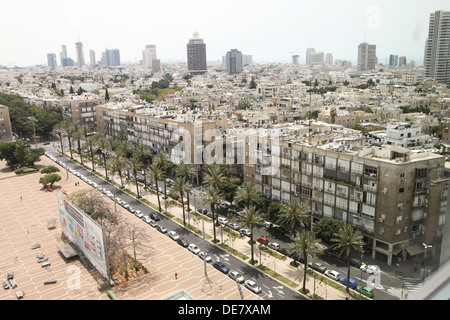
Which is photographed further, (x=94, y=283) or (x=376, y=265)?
(x=376, y=265)

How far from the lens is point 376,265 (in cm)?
1081

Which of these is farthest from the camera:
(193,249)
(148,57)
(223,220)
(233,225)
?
(148,57)

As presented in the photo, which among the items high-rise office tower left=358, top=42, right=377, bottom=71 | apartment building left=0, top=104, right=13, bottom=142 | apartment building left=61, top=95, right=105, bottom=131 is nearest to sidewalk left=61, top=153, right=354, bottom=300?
high-rise office tower left=358, top=42, right=377, bottom=71

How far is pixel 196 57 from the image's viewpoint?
87.7 meters

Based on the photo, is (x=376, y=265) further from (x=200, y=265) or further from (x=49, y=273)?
(x=49, y=273)

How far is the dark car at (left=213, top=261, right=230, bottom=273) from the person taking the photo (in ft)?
34.6

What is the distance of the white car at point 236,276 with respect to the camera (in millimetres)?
10061

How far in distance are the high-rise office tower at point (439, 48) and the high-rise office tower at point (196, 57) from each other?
184 ft

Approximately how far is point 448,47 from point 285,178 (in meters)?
19.3

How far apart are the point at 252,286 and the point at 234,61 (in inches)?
3443

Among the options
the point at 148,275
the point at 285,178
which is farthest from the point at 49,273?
the point at 285,178

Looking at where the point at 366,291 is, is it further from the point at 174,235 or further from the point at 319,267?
the point at 174,235

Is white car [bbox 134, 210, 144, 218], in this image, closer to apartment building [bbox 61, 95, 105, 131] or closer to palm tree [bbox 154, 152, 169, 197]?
palm tree [bbox 154, 152, 169, 197]

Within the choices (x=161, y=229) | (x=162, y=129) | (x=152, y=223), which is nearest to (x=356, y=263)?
(x=161, y=229)
